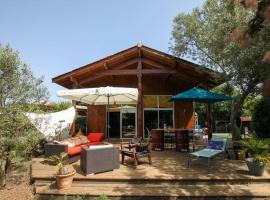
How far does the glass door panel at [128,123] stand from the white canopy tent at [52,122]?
4.60 m

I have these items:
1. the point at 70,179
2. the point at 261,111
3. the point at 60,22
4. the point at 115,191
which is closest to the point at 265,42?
the point at 261,111

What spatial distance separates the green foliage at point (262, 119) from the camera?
12227 millimetres

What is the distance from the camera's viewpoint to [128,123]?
47.9 ft

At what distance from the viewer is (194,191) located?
514cm

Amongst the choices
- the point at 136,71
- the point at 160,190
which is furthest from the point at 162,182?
the point at 136,71

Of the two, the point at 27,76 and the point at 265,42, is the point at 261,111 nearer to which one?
the point at 265,42

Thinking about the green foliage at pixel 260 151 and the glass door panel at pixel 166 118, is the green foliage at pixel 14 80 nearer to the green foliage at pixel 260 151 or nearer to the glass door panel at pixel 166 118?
the green foliage at pixel 260 151

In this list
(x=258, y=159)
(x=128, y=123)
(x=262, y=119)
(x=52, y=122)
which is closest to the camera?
(x=258, y=159)

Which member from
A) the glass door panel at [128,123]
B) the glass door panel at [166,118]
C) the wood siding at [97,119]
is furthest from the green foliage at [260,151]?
the wood siding at [97,119]

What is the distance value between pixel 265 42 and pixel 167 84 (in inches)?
287

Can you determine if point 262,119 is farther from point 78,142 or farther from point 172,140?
point 78,142

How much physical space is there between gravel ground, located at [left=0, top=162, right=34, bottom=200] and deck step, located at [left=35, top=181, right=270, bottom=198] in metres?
0.25

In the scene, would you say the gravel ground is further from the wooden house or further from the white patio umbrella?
the wooden house

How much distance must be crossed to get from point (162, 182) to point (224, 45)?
643 cm
